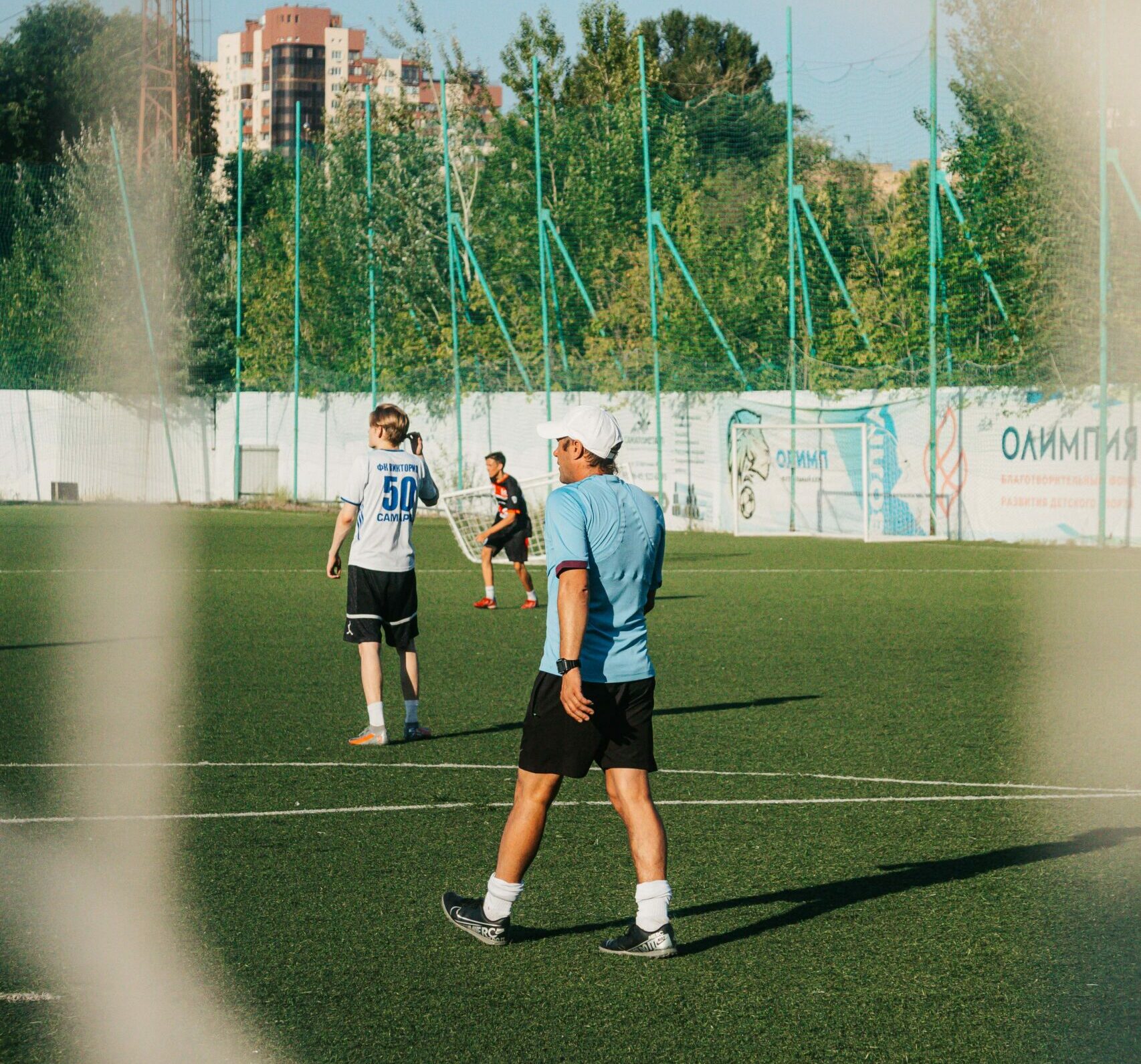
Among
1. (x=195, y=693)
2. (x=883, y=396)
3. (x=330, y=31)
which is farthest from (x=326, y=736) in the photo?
(x=330, y=31)

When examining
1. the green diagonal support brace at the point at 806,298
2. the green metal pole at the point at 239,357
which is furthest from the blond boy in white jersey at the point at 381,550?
the green metal pole at the point at 239,357

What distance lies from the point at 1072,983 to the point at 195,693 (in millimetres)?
7321

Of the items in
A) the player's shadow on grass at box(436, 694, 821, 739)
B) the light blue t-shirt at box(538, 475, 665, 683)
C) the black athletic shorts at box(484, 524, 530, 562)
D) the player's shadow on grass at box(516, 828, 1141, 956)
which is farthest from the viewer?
the black athletic shorts at box(484, 524, 530, 562)

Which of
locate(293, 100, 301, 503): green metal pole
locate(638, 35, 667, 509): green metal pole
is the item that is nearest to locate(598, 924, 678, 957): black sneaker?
locate(638, 35, 667, 509): green metal pole

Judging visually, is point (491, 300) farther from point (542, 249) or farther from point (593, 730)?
point (593, 730)

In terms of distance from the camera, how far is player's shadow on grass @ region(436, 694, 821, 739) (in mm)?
9320

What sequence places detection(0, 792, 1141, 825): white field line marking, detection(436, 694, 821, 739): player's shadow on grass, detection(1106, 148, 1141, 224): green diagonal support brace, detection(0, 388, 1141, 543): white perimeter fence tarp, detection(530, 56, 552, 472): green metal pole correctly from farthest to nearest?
detection(530, 56, 552, 472): green metal pole, detection(0, 388, 1141, 543): white perimeter fence tarp, detection(1106, 148, 1141, 224): green diagonal support brace, detection(436, 694, 821, 739): player's shadow on grass, detection(0, 792, 1141, 825): white field line marking

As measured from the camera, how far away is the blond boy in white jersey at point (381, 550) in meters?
8.81

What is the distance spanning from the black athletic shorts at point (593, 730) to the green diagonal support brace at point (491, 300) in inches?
1193

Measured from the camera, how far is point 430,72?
43406mm

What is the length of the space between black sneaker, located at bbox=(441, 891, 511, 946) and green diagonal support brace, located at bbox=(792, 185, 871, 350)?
86.4 ft

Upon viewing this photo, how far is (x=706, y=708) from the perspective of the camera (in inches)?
406

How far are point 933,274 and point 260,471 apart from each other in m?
19.0

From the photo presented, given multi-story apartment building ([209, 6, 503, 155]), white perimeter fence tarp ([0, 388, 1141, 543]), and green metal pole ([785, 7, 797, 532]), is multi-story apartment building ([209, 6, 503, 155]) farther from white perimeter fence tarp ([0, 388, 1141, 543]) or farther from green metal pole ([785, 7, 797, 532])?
green metal pole ([785, 7, 797, 532])
